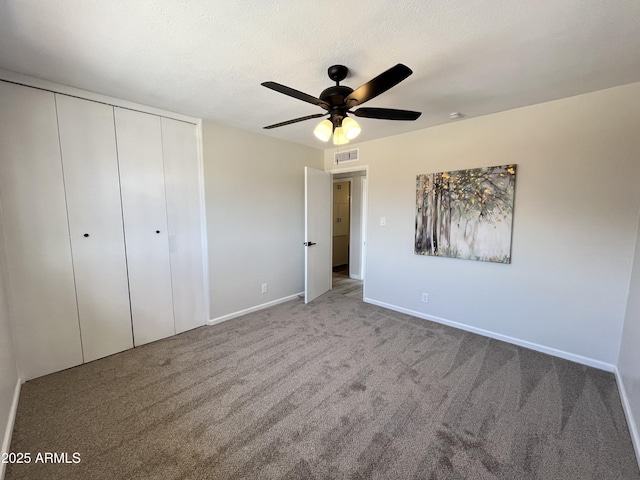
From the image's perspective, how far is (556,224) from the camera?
2441 mm

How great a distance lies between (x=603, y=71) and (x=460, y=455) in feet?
9.12

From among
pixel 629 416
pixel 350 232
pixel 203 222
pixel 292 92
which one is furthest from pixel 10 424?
pixel 350 232

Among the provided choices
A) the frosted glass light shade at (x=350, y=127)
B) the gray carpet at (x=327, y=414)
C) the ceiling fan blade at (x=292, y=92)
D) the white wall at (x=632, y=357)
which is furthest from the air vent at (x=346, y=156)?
the white wall at (x=632, y=357)

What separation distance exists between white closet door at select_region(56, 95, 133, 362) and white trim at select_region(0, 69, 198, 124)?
0.05 metres

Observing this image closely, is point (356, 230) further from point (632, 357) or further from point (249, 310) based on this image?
point (632, 357)

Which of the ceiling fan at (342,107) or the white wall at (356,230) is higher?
the ceiling fan at (342,107)

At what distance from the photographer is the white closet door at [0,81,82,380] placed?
6.56 ft

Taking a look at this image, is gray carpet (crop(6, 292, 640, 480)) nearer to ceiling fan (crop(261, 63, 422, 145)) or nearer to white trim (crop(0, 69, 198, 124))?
ceiling fan (crop(261, 63, 422, 145))

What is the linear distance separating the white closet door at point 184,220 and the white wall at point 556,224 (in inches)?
81.9

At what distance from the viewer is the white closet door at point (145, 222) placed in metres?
2.52

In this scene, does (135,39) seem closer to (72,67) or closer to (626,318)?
(72,67)

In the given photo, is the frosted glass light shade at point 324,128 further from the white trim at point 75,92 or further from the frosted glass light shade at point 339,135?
the white trim at point 75,92

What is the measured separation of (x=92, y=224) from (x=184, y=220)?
2.59 ft

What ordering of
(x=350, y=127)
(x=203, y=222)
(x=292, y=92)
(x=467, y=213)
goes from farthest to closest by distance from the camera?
(x=203, y=222)
(x=467, y=213)
(x=350, y=127)
(x=292, y=92)
